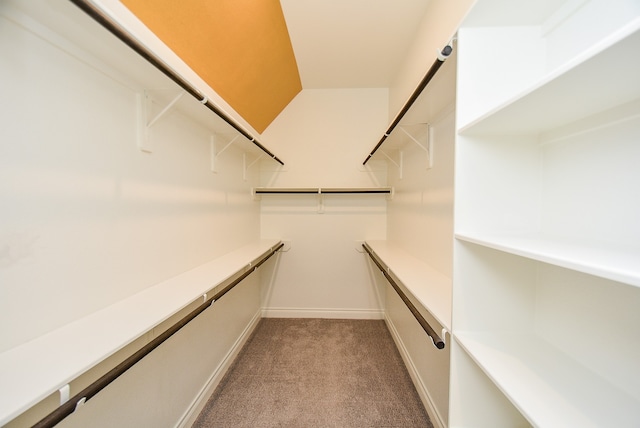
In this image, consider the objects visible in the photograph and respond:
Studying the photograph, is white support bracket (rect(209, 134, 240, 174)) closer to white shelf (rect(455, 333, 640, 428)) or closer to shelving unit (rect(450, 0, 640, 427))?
shelving unit (rect(450, 0, 640, 427))

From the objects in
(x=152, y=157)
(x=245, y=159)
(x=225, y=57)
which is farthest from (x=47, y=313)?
(x=245, y=159)

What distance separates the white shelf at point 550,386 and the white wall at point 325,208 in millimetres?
1882

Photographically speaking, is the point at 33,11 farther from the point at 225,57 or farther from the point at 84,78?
the point at 225,57

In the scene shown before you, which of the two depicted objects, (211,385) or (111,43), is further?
(211,385)

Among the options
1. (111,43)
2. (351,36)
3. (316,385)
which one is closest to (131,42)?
(111,43)

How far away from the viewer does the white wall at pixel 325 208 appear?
2.59 meters

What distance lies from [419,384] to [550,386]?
3.87 feet

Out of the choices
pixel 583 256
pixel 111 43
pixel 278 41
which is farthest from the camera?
pixel 278 41

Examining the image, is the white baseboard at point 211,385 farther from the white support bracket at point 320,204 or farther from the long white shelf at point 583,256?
the long white shelf at point 583,256

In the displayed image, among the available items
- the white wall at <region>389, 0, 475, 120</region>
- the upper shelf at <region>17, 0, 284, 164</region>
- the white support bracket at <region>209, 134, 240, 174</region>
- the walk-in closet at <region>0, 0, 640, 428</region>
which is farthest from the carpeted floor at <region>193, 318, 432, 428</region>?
the white wall at <region>389, 0, 475, 120</region>

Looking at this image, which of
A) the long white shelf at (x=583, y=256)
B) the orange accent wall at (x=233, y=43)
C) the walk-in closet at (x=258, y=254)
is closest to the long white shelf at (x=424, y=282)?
the walk-in closet at (x=258, y=254)

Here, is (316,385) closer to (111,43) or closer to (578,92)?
(578,92)

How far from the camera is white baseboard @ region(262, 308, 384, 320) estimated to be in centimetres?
264

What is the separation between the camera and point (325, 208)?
265 centimetres
